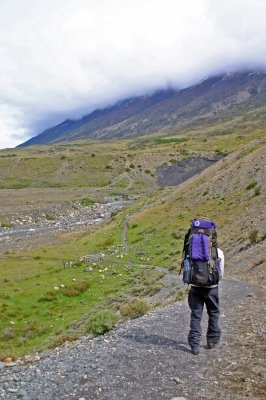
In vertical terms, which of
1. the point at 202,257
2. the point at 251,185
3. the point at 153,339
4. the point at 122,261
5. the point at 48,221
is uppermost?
the point at 202,257

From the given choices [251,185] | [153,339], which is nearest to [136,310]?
[153,339]

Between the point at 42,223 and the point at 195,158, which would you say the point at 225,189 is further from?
the point at 195,158

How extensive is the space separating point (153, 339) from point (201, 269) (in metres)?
2.76

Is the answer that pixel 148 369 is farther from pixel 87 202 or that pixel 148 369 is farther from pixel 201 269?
pixel 87 202

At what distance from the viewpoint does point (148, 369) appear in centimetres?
1065

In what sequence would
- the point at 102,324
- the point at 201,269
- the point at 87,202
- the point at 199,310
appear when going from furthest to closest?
the point at 87,202, the point at 102,324, the point at 199,310, the point at 201,269

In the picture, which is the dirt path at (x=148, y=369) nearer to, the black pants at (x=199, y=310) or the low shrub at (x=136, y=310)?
the black pants at (x=199, y=310)

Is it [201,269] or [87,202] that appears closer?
[201,269]

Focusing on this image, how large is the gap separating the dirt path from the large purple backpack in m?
1.79

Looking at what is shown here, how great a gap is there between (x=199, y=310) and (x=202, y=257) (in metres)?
1.36

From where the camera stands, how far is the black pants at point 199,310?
1173cm

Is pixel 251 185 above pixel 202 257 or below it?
below

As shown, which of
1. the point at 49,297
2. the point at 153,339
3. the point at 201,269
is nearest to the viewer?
the point at 201,269

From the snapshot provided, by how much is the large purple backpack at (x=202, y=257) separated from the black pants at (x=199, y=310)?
377 mm
